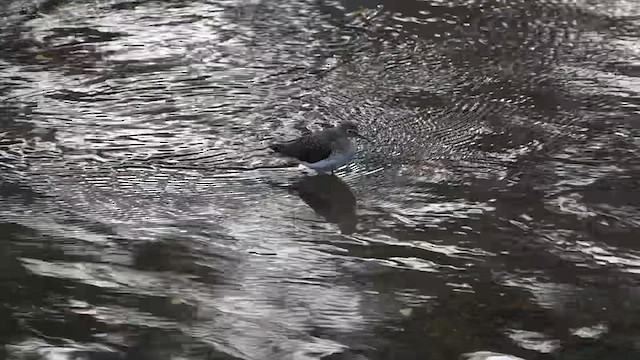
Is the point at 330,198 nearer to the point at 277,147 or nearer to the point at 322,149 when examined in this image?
the point at 322,149

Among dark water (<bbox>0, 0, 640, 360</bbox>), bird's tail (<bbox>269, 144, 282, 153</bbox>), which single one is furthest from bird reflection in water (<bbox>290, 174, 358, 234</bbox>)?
bird's tail (<bbox>269, 144, 282, 153</bbox>)

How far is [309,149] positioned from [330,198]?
262 millimetres

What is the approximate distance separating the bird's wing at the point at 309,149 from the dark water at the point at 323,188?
92 millimetres

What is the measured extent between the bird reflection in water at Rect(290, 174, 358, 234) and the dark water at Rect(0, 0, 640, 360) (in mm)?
10

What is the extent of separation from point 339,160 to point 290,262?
718 millimetres

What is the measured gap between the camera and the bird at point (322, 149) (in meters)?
3.94

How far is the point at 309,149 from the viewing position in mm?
3953

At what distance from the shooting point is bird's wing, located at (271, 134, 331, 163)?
3936 millimetres

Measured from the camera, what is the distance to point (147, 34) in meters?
5.71

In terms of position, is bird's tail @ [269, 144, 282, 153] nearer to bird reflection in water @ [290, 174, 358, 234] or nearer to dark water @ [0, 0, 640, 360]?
dark water @ [0, 0, 640, 360]

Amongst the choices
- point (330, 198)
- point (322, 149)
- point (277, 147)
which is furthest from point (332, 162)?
point (277, 147)

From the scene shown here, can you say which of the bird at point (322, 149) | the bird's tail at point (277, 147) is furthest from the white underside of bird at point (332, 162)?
the bird's tail at point (277, 147)

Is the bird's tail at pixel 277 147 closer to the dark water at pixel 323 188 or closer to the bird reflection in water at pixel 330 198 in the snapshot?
the dark water at pixel 323 188

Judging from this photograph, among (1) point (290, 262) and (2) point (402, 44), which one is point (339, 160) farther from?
(2) point (402, 44)
